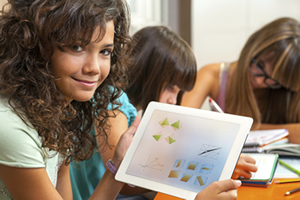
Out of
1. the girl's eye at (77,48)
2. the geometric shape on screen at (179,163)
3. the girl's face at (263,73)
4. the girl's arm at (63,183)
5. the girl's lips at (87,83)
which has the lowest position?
the girl's arm at (63,183)

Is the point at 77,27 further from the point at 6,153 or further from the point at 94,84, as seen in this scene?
the point at 6,153

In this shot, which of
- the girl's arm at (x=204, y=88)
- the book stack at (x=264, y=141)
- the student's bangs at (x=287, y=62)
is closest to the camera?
the book stack at (x=264, y=141)

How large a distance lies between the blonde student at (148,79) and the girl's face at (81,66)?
0.33 meters

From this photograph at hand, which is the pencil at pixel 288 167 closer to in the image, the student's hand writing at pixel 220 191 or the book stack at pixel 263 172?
the book stack at pixel 263 172

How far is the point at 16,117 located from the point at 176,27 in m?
2.18

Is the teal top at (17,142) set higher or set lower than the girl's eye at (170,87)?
higher

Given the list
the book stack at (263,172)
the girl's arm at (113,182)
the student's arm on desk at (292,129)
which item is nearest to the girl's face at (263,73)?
the student's arm on desk at (292,129)

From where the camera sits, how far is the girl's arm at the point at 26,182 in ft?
2.41

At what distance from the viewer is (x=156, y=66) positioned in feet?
4.05

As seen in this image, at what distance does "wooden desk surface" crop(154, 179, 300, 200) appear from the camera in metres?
0.81

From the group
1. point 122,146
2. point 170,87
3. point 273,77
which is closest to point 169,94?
point 170,87

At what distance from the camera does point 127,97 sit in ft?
4.07

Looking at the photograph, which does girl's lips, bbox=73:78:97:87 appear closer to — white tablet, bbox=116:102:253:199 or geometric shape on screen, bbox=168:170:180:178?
white tablet, bbox=116:102:253:199

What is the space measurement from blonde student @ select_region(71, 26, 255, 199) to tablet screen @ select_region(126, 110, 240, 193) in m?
0.31
